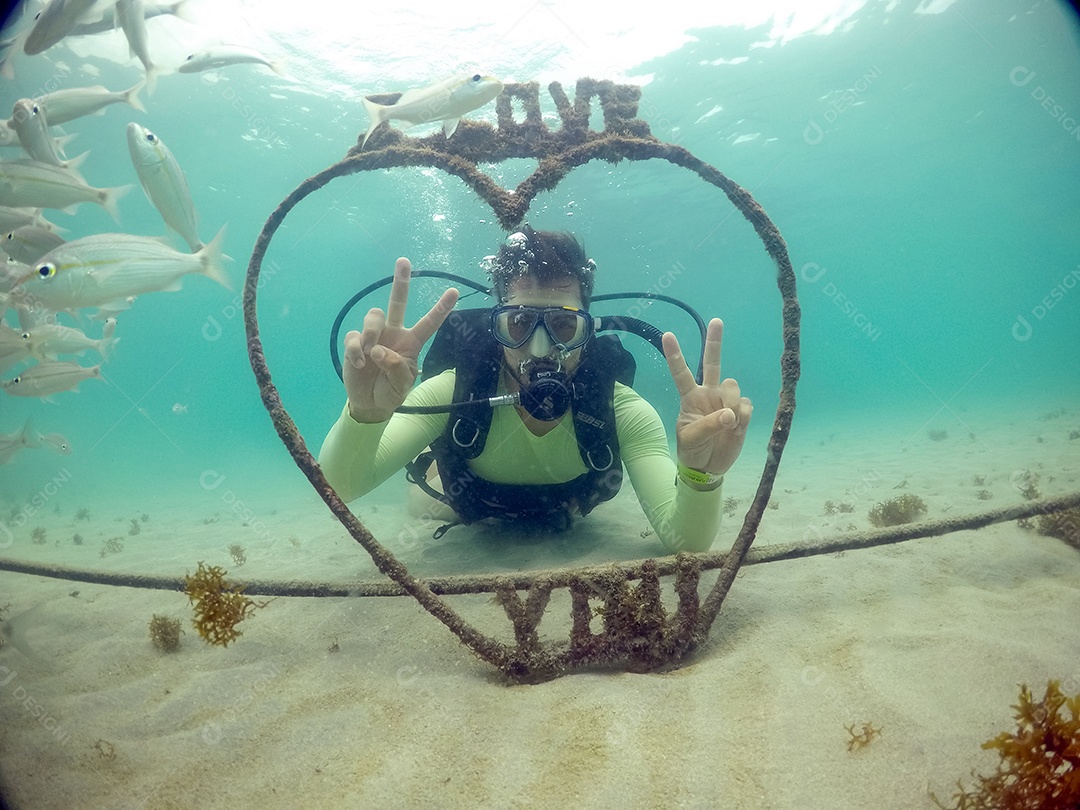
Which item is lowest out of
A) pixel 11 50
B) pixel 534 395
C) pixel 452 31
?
pixel 534 395

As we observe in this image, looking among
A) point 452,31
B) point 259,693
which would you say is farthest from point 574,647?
point 452,31

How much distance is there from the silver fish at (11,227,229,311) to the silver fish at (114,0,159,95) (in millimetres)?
1633

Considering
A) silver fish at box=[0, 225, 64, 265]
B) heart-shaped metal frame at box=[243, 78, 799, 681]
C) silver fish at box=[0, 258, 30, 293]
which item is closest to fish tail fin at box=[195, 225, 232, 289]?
heart-shaped metal frame at box=[243, 78, 799, 681]

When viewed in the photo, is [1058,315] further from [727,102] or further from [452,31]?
[452,31]

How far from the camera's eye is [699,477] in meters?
3.28

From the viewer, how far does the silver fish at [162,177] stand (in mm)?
3459

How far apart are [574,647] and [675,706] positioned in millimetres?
588

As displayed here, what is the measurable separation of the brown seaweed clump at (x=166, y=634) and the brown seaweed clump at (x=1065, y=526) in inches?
250

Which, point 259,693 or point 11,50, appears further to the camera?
point 11,50

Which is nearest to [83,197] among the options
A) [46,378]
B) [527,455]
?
[46,378]

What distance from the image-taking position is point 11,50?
407 centimetres

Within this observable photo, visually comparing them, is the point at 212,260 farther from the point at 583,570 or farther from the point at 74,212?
the point at 583,570

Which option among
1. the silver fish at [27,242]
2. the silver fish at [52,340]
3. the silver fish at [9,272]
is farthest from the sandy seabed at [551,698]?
the silver fish at [27,242]

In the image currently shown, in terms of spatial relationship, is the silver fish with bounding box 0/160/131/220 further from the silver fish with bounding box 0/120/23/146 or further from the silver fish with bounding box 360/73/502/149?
the silver fish with bounding box 360/73/502/149
